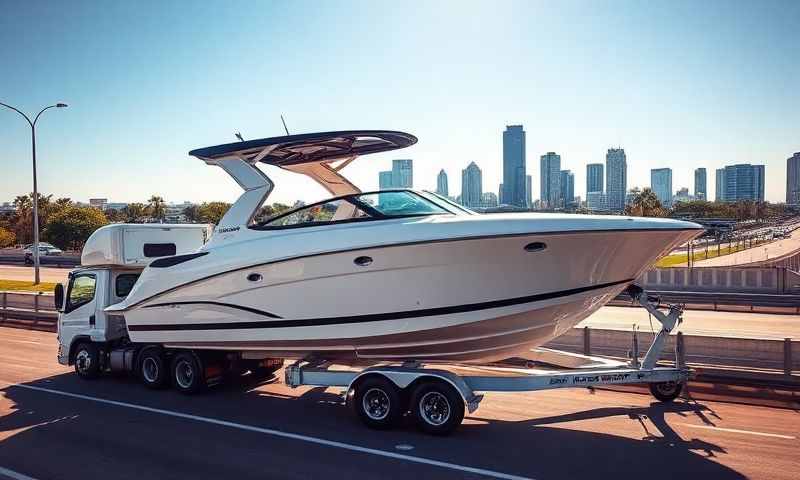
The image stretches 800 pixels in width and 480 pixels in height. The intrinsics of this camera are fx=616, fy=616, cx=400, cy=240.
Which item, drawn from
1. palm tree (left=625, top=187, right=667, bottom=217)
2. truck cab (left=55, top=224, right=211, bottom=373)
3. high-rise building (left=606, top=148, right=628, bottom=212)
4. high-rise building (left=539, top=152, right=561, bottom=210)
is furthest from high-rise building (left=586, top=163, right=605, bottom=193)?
truck cab (left=55, top=224, right=211, bottom=373)

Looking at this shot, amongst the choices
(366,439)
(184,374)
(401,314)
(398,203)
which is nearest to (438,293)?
(401,314)

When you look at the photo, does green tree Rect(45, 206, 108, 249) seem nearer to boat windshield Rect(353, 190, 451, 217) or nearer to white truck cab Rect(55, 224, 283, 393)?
white truck cab Rect(55, 224, 283, 393)

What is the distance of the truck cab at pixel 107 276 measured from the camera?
462 inches

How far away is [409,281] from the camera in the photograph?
7746mm

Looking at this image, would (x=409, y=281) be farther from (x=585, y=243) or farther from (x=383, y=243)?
(x=585, y=243)

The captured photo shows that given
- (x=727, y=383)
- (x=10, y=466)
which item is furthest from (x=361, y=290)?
(x=727, y=383)

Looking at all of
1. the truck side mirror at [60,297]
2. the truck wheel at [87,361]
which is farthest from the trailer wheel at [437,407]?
the truck side mirror at [60,297]

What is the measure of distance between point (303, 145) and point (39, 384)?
22.7ft

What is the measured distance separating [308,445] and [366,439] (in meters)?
0.74

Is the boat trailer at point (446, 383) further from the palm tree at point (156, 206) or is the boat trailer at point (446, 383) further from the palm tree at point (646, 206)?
the palm tree at point (156, 206)

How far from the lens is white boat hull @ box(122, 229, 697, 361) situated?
742 centimetres

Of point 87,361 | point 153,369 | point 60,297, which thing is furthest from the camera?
point 60,297

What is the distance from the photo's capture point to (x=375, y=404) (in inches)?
323

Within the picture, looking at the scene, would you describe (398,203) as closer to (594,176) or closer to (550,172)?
(550,172)
